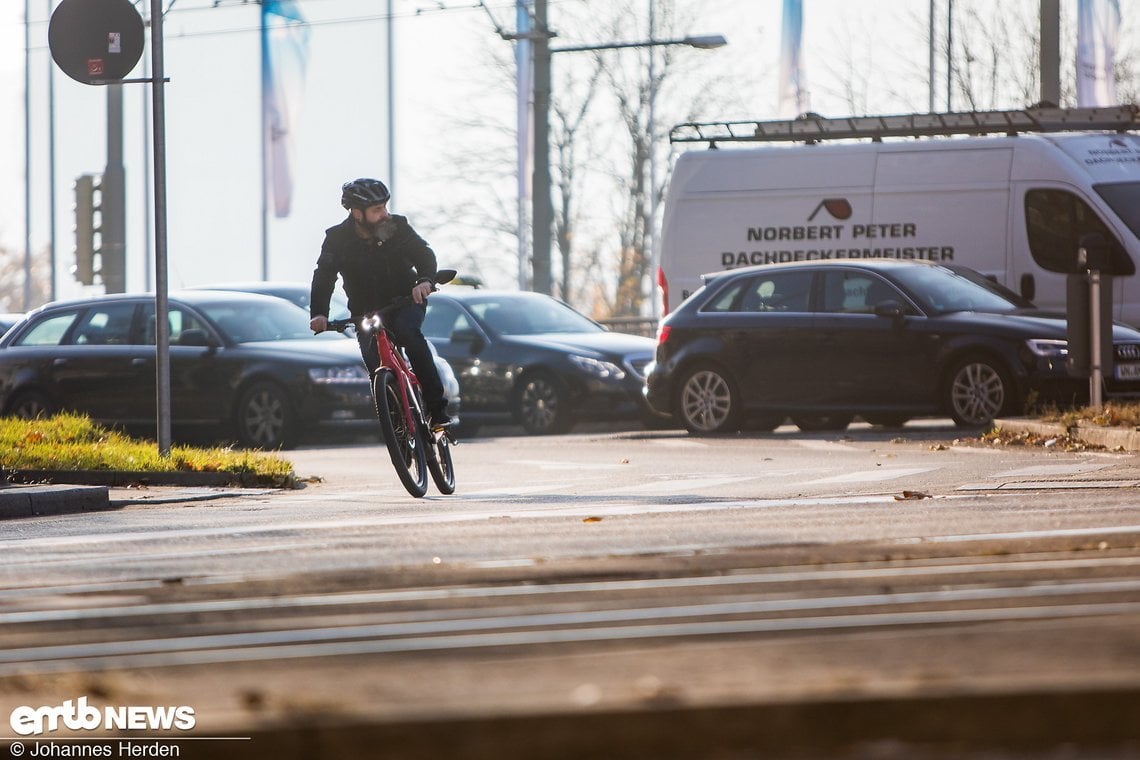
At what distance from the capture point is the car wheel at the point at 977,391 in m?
16.4

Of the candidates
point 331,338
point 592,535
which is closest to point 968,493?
point 592,535

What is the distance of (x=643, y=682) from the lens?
160 inches

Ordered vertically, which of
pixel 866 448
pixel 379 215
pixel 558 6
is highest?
pixel 558 6

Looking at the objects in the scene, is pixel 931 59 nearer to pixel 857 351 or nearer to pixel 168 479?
pixel 857 351

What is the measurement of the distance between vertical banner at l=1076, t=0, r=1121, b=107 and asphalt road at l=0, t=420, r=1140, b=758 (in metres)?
17.3

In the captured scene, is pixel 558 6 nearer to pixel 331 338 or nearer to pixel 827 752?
pixel 331 338

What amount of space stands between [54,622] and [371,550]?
203 cm

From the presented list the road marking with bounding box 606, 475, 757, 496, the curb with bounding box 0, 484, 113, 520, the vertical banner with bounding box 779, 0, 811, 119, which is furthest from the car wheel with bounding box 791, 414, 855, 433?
the vertical banner with bounding box 779, 0, 811, 119

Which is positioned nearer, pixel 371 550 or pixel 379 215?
pixel 371 550

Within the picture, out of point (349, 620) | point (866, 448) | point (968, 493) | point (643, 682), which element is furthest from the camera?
point (866, 448)

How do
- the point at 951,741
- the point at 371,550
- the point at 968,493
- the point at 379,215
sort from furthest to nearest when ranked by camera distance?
1. the point at 379,215
2. the point at 968,493
3. the point at 371,550
4. the point at 951,741

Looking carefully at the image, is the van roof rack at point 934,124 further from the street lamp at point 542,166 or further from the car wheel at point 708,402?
→ the car wheel at point 708,402

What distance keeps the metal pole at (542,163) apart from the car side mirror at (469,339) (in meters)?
5.41

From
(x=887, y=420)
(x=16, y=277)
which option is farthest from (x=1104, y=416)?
(x=16, y=277)
